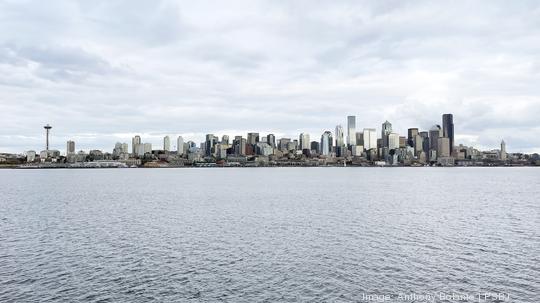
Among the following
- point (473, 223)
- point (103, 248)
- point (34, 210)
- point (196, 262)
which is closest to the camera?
point (196, 262)

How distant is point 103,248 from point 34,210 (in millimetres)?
47041

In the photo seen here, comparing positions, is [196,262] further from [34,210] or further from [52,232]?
[34,210]

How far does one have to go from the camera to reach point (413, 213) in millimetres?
83438

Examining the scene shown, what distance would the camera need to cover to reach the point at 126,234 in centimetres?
6088

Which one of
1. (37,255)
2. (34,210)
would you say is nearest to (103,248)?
(37,255)

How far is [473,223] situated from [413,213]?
14209mm

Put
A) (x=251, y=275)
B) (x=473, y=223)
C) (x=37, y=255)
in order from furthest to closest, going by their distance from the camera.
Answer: (x=473, y=223)
(x=37, y=255)
(x=251, y=275)

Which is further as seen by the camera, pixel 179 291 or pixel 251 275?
pixel 251 275

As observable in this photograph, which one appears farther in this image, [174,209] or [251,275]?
[174,209]

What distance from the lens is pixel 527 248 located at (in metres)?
49.8

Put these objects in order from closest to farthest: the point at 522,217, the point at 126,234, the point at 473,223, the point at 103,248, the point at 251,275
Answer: the point at 251,275, the point at 103,248, the point at 126,234, the point at 473,223, the point at 522,217

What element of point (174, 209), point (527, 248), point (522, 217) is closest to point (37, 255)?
point (174, 209)

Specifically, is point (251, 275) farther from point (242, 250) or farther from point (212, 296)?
point (242, 250)

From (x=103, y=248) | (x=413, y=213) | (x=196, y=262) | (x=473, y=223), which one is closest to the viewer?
(x=196, y=262)
